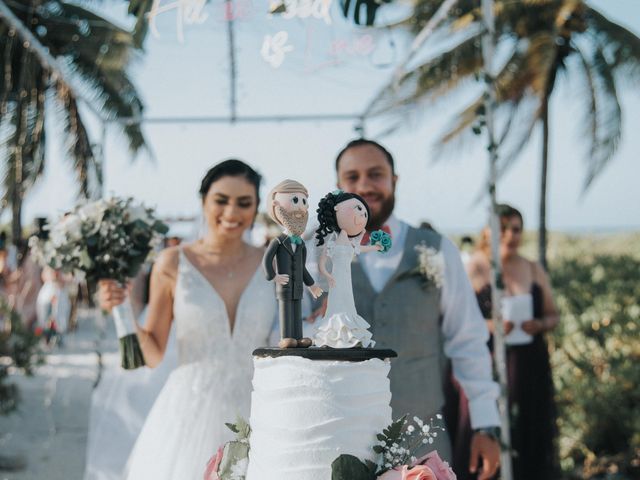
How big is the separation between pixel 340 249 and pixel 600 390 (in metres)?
5.70

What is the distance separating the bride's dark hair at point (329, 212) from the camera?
213 centimetres

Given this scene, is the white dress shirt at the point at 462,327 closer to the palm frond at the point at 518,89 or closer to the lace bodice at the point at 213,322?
the lace bodice at the point at 213,322

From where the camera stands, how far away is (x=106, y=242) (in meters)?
3.55

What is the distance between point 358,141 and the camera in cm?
305

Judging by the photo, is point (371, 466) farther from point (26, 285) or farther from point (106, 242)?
point (26, 285)

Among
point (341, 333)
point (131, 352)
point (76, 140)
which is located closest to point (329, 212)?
point (341, 333)

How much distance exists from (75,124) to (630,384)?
11.6 meters

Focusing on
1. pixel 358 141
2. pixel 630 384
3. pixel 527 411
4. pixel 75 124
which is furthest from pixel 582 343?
pixel 75 124

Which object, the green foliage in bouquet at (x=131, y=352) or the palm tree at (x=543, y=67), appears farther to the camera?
the palm tree at (x=543, y=67)

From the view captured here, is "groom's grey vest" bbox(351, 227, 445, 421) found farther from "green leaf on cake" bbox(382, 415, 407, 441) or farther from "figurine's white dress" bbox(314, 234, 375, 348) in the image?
"green leaf on cake" bbox(382, 415, 407, 441)

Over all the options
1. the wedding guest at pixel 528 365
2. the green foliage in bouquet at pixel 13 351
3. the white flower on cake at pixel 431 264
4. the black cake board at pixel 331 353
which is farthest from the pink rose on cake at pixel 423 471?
the green foliage in bouquet at pixel 13 351

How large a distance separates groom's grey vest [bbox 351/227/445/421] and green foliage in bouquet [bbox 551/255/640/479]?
3956mm

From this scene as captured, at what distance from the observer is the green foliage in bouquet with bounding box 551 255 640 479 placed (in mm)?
6727

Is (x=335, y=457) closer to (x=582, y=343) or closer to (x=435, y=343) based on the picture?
(x=435, y=343)
